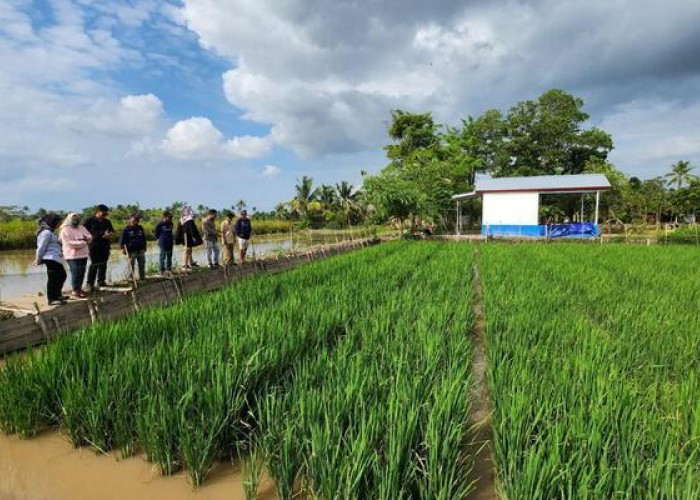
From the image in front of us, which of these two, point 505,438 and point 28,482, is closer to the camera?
point 505,438

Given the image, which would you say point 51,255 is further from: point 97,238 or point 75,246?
point 97,238

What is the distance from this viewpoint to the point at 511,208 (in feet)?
65.2

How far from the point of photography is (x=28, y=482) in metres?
2.23

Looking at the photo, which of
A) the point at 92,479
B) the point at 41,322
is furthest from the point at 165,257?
the point at 92,479

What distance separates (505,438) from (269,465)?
45.5 inches

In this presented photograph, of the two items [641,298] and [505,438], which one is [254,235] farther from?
[505,438]

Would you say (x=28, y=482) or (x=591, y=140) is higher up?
(x=591, y=140)

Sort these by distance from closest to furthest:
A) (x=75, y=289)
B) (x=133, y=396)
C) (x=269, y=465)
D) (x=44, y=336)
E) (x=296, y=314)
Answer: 1. (x=269, y=465)
2. (x=133, y=396)
3. (x=296, y=314)
4. (x=44, y=336)
5. (x=75, y=289)

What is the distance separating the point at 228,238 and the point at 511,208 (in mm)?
14713

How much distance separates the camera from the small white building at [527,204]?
1822 centimetres

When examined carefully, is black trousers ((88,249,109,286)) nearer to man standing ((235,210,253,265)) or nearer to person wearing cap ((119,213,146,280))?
person wearing cap ((119,213,146,280))

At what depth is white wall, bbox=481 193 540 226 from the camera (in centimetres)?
1933

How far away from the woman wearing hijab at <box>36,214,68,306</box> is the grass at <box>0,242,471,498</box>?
6.47 ft

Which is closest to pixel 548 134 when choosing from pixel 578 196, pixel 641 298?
pixel 578 196
